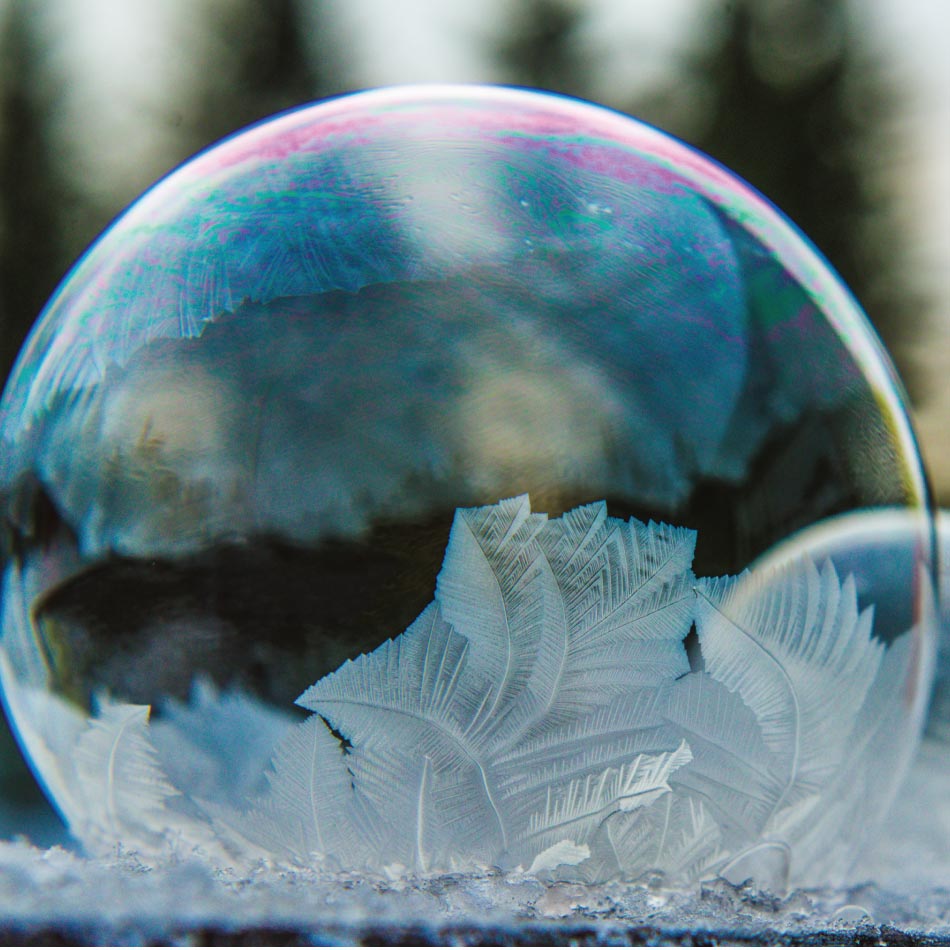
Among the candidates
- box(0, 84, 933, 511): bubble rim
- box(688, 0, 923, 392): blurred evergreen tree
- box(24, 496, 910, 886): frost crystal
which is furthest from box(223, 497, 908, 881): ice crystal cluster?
box(688, 0, 923, 392): blurred evergreen tree

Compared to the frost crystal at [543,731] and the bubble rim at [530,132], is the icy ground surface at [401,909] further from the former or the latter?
the bubble rim at [530,132]

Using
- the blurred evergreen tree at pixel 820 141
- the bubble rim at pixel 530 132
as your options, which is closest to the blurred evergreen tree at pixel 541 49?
the blurred evergreen tree at pixel 820 141

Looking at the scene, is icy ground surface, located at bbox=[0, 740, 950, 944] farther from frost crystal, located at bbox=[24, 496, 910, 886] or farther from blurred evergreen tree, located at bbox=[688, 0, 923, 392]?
blurred evergreen tree, located at bbox=[688, 0, 923, 392]

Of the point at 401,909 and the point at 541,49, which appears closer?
the point at 401,909

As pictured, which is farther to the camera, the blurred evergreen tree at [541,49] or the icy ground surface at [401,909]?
the blurred evergreen tree at [541,49]

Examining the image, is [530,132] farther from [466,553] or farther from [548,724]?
[548,724]

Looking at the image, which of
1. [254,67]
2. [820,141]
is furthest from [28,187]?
[820,141]
